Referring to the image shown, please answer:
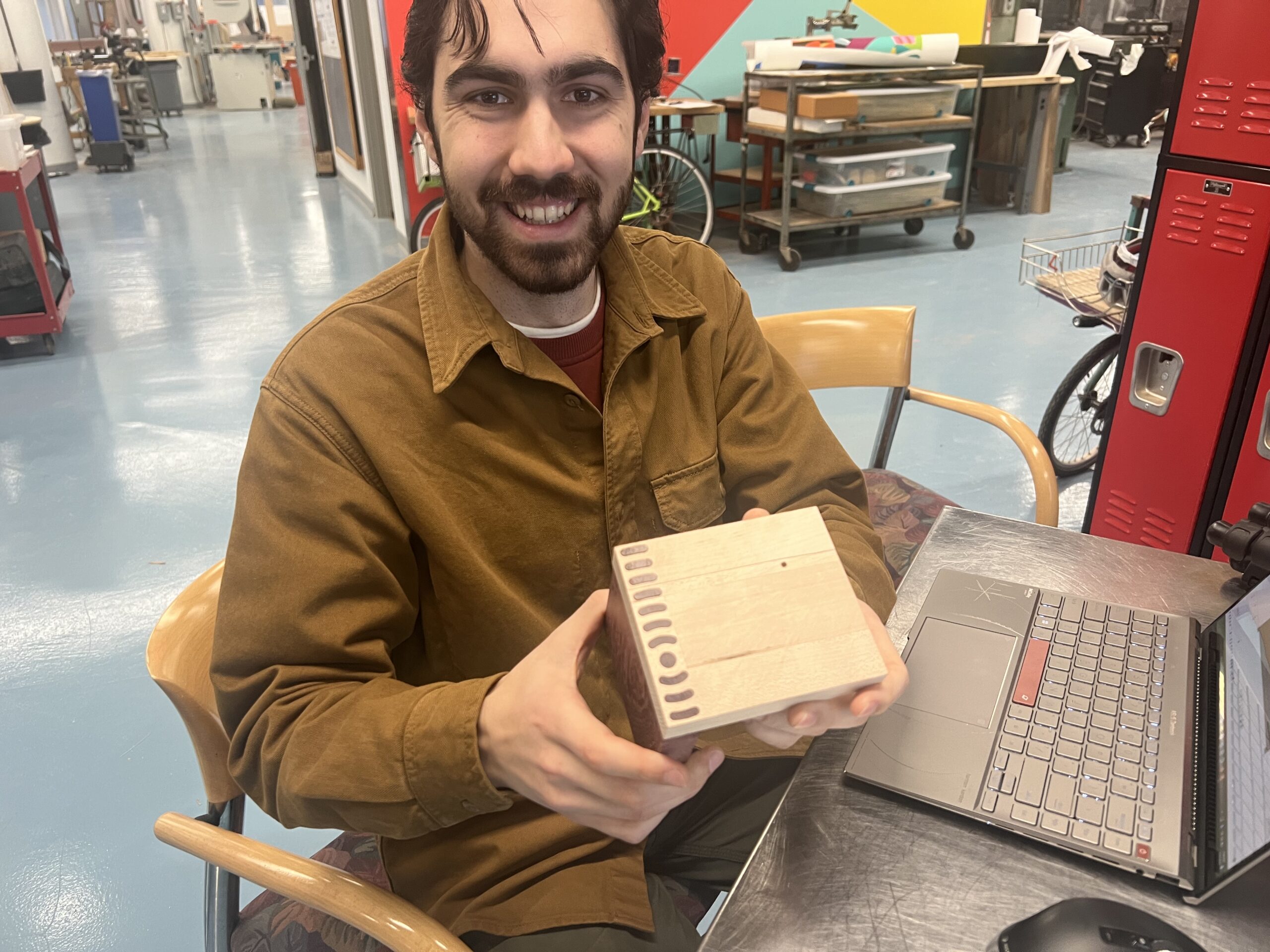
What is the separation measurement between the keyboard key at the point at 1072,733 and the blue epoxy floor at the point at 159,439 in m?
1.44

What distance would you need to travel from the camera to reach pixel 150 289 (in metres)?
4.98

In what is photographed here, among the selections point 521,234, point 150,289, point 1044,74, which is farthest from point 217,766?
point 1044,74

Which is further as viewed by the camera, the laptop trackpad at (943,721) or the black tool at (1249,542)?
the black tool at (1249,542)

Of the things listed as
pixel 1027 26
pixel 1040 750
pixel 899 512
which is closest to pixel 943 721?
pixel 1040 750

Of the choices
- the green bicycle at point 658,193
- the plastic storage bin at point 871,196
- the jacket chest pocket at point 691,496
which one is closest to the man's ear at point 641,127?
the jacket chest pocket at point 691,496

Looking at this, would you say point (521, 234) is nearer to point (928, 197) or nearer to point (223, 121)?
point (928, 197)

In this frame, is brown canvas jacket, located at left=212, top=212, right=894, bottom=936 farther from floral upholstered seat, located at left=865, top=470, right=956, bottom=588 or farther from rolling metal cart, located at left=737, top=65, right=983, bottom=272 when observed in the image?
rolling metal cart, located at left=737, top=65, right=983, bottom=272

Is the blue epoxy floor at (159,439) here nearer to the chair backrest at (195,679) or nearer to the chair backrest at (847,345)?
the chair backrest at (195,679)

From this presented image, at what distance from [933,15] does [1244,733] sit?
651cm

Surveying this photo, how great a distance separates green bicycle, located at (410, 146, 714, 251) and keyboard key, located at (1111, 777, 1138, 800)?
165 inches

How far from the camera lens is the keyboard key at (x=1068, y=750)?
0.75 m

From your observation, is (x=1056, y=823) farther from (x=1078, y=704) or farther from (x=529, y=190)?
(x=529, y=190)

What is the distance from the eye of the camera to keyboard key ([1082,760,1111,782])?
0.73 m

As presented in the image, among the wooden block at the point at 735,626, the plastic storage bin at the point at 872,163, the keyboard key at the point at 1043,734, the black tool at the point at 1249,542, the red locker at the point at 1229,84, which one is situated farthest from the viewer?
the plastic storage bin at the point at 872,163
